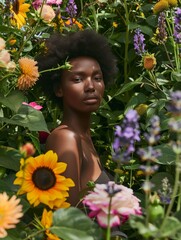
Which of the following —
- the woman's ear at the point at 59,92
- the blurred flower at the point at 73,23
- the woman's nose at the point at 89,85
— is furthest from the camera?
the blurred flower at the point at 73,23

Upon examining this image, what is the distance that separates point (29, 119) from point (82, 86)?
0.26 m

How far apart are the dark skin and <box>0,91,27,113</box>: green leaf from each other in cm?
24

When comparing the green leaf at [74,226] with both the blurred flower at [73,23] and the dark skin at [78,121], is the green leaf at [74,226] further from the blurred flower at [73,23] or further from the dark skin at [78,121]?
the blurred flower at [73,23]

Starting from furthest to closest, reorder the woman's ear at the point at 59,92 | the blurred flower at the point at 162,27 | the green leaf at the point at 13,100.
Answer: the blurred flower at the point at 162,27 < the woman's ear at the point at 59,92 < the green leaf at the point at 13,100

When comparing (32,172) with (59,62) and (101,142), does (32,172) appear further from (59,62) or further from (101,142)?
(101,142)

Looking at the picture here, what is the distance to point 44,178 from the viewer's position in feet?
4.37

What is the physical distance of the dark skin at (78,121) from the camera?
170 cm

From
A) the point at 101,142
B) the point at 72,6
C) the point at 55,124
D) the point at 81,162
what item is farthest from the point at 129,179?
the point at 72,6

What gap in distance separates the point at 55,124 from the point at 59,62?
323 mm

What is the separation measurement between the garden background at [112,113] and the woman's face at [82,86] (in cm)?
11

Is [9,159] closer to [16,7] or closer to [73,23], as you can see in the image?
[16,7]

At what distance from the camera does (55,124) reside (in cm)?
214

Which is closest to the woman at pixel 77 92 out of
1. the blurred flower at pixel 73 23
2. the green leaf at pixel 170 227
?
the blurred flower at pixel 73 23

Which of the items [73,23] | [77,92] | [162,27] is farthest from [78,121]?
[73,23]
